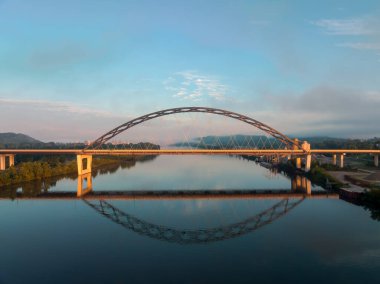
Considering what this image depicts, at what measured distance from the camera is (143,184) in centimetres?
4300

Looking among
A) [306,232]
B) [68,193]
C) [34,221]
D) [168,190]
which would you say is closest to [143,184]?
[168,190]

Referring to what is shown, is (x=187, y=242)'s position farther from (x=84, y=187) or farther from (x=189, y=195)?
(x=84, y=187)

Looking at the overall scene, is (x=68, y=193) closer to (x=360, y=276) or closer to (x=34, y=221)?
(x=34, y=221)

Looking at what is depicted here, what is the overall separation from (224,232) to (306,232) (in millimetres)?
5075

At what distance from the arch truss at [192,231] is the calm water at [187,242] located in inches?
2.6

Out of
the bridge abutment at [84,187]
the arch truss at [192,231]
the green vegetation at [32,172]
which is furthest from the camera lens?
the green vegetation at [32,172]

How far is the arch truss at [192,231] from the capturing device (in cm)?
2022

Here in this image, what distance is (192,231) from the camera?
21.5 m

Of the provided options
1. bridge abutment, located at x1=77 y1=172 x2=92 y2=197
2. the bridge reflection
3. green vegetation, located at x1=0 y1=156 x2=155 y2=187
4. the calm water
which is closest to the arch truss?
the calm water

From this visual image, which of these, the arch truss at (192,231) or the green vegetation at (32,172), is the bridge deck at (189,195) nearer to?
the arch truss at (192,231)

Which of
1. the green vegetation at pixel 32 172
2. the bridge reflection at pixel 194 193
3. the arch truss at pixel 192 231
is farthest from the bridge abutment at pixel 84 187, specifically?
the arch truss at pixel 192 231

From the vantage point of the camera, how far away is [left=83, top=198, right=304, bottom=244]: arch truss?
20.2 meters

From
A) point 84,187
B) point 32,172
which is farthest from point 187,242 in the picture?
point 32,172

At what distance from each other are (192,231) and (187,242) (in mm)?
2132
